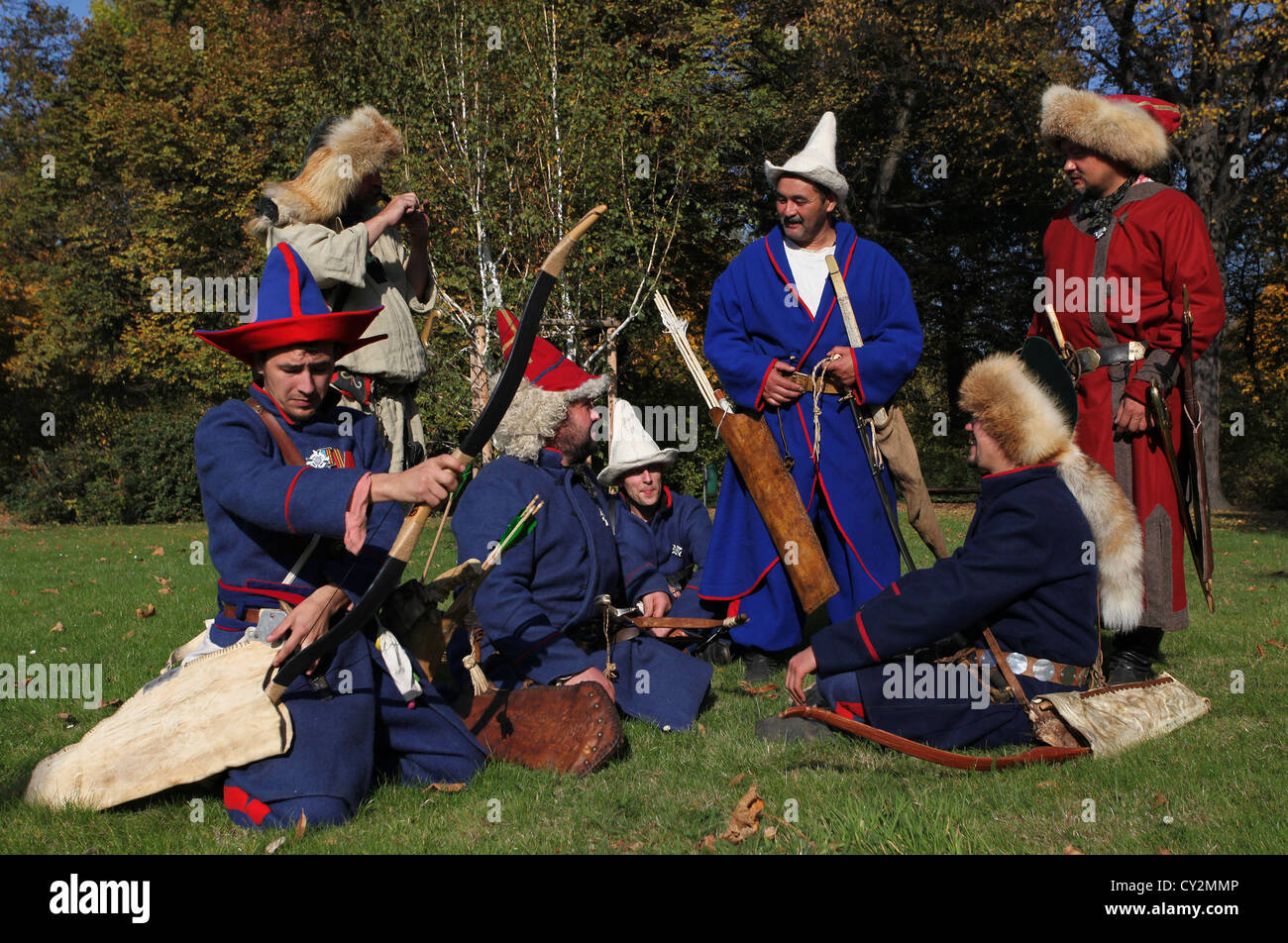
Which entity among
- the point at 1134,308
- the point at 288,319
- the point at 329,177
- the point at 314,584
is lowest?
the point at 314,584

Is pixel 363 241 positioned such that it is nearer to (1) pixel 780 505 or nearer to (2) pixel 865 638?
(1) pixel 780 505

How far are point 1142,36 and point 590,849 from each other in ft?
64.5

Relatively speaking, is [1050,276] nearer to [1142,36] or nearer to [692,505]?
[692,505]

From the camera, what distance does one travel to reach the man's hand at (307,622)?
3.54 metres

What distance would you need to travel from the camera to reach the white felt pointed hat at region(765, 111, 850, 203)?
5.62m

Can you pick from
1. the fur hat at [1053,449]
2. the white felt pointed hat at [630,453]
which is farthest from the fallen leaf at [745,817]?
the white felt pointed hat at [630,453]

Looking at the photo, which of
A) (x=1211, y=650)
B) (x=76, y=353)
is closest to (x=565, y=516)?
(x=1211, y=650)

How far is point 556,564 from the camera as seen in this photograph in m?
4.84

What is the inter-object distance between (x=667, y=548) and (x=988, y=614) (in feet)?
9.96

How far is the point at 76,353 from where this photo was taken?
26156 millimetres
